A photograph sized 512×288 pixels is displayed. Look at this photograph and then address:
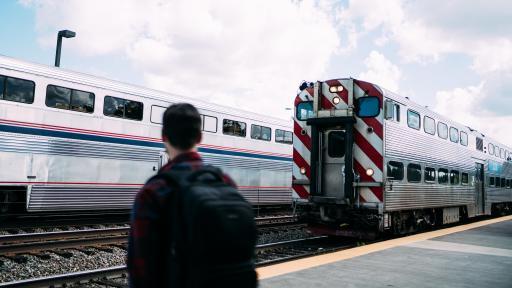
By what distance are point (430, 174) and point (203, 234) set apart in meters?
12.3

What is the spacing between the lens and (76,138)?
12.3 metres

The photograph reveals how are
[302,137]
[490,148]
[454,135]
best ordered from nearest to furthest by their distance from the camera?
[302,137] → [454,135] → [490,148]

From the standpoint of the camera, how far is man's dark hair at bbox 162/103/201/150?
7.39 feet

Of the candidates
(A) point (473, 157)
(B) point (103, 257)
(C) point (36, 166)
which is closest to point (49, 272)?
(B) point (103, 257)

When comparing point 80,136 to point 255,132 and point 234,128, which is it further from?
point 255,132

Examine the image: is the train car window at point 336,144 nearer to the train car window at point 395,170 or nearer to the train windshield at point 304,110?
the train windshield at point 304,110

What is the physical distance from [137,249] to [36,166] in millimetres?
10689

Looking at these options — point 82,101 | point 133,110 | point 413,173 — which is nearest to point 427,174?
point 413,173

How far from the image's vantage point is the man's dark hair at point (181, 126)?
2.25 meters

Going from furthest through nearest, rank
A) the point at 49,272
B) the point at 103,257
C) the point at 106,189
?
the point at 106,189
the point at 103,257
the point at 49,272

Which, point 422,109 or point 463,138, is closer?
point 422,109

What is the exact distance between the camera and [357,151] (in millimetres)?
10727

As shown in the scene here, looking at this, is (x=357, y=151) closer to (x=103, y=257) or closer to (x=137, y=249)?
(x=103, y=257)

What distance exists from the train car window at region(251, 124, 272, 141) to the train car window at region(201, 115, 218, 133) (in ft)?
7.33
